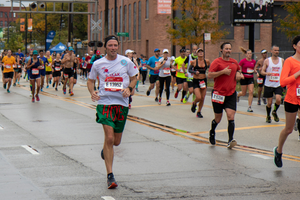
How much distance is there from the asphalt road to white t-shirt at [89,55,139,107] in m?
1.04

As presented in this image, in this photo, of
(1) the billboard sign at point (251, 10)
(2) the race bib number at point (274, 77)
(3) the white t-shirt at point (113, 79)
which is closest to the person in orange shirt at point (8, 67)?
(1) the billboard sign at point (251, 10)

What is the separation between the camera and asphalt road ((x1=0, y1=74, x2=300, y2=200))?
5809 millimetres

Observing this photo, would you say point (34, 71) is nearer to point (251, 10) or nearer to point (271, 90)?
point (271, 90)

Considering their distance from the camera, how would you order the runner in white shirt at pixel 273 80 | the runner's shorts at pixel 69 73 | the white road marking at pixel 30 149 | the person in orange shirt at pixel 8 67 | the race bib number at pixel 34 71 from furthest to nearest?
the person in orange shirt at pixel 8 67, the runner's shorts at pixel 69 73, the race bib number at pixel 34 71, the runner in white shirt at pixel 273 80, the white road marking at pixel 30 149

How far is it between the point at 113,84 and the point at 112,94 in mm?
129

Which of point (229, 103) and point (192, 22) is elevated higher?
point (192, 22)

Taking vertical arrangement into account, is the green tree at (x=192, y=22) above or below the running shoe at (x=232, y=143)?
above

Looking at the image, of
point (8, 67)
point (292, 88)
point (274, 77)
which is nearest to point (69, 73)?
point (8, 67)

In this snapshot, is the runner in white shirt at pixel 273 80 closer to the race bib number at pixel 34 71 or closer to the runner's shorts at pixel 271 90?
the runner's shorts at pixel 271 90

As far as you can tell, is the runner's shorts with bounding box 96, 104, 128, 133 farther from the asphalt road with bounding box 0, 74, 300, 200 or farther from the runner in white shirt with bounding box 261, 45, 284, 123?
the runner in white shirt with bounding box 261, 45, 284, 123

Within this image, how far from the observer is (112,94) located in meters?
6.28

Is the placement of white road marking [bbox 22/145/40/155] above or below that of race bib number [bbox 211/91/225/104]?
below

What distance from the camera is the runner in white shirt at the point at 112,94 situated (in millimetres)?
6211

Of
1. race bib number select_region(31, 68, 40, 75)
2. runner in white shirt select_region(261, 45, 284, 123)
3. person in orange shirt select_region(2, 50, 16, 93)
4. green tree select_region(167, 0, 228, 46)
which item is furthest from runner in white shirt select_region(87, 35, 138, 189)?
green tree select_region(167, 0, 228, 46)
